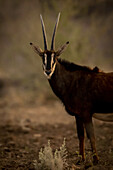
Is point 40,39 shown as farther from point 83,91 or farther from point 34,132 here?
point 83,91

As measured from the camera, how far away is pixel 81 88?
5062mm

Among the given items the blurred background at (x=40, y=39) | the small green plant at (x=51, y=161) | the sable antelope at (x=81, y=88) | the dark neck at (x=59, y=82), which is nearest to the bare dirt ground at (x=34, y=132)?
the blurred background at (x=40, y=39)

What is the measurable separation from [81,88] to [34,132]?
4017mm

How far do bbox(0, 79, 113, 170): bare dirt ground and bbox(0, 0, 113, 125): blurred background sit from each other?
0.20m

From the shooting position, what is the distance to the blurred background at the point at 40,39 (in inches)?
459

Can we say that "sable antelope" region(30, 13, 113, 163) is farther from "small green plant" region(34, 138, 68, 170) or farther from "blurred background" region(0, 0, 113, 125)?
"blurred background" region(0, 0, 113, 125)

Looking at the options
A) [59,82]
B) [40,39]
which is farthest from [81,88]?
[40,39]

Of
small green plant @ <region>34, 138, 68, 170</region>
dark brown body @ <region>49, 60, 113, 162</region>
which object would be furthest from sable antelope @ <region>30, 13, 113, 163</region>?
small green plant @ <region>34, 138, 68, 170</region>

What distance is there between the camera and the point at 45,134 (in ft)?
27.3

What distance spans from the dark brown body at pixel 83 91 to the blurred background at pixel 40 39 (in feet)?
20.4

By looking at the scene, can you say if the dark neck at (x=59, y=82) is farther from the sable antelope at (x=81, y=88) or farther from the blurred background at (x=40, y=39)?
the blurred background at (x=40, y=39)

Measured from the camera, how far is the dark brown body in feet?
16.1

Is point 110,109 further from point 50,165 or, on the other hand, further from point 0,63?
point 0,63

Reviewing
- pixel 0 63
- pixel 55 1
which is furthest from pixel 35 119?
pixel 0 63
